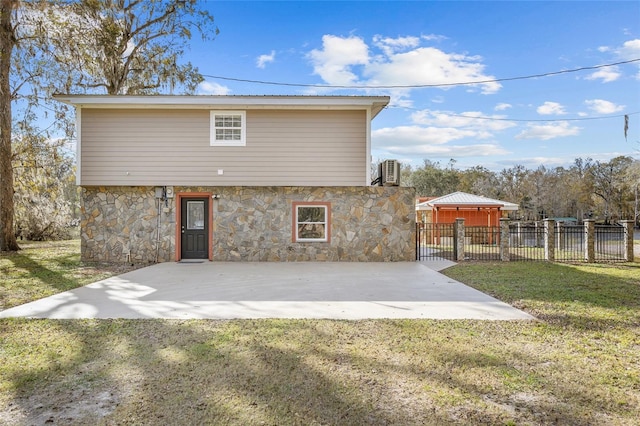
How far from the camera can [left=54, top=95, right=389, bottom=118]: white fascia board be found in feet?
33.8

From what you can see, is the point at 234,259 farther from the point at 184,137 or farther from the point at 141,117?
the point at 141,117

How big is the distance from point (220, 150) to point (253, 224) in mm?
2417

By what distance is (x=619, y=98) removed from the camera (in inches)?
738

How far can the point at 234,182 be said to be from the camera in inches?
425

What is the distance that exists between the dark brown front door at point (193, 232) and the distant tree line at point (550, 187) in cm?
2981

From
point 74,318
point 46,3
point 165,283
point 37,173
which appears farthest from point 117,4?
point 74,318

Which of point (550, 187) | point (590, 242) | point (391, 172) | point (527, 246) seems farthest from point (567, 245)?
point (550, 187)

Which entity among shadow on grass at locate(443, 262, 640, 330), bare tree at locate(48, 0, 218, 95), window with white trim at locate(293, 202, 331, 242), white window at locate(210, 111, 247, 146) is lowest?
shadow on grass at locate(443, 262, 640, 330)

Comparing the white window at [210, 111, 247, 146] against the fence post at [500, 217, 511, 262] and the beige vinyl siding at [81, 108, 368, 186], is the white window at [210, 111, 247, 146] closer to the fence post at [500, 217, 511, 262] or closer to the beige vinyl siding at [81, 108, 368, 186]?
the beige vinyl siding at [81, 108, 368, 186]

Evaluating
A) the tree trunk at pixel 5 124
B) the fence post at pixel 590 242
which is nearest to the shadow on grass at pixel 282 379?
the fence post at pixel 590 242

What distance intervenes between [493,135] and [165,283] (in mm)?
28228

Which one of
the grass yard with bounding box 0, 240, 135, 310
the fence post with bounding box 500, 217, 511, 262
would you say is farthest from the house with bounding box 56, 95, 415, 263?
the fence post with bounding box 500, 217, 511, 262

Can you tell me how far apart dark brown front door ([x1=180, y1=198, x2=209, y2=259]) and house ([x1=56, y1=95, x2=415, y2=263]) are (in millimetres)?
31

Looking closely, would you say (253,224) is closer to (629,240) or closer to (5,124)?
(5,124)
